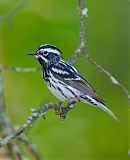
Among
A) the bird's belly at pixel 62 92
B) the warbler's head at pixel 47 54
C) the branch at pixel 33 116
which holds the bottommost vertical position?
the branch at pixel 33 116

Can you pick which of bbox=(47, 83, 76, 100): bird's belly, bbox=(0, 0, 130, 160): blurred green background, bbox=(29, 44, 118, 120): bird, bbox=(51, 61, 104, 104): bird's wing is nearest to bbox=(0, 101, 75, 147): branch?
bbox=(29, 44, 118, 120): bird

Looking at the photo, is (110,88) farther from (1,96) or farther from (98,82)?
(1,96)

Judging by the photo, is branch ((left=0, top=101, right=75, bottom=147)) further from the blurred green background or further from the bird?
the blurred green background

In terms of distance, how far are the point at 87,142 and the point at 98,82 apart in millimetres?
816

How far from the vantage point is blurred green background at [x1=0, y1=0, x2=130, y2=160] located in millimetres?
10109

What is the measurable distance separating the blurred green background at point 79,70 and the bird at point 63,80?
1.02 m

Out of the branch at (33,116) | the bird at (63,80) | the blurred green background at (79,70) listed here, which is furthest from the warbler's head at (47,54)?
the branch at (33,116)

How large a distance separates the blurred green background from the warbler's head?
37.6 inches

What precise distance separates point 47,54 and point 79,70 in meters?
1.37

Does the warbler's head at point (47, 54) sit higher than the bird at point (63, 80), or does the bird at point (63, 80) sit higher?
the warbler's head at point (47, 54)

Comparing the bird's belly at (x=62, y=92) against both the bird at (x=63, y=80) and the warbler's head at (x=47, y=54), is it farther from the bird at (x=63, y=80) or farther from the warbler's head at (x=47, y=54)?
the warbler's head at (x=47, y=54)

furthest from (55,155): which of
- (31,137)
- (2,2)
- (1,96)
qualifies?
(2,2)

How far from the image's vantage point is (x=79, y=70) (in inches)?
405

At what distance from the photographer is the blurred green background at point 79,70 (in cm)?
1011
